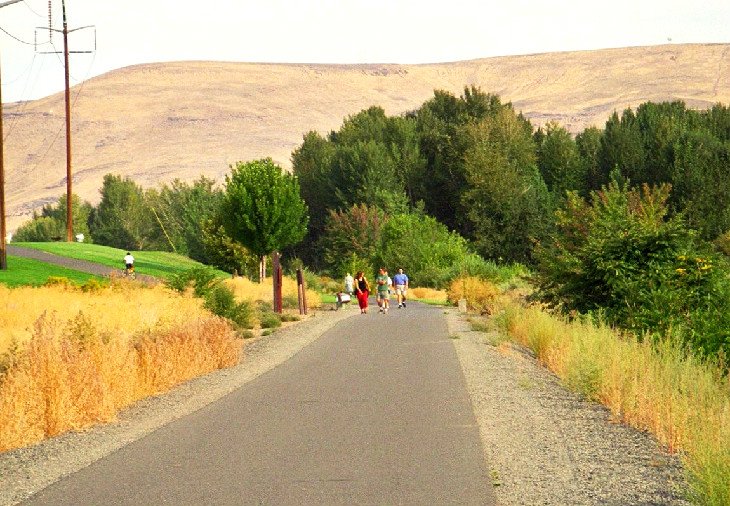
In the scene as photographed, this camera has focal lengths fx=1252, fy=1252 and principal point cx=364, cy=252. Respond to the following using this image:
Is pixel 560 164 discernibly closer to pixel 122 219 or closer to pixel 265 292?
pixel 122 219

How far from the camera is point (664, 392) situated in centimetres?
1612

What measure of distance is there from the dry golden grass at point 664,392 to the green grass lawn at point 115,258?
4929cm

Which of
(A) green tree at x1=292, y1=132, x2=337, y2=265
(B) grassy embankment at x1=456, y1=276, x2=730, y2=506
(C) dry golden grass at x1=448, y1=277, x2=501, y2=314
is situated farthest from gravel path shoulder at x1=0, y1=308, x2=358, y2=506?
(A) green tree at x1=292, y1=132, x2=337, y2=265

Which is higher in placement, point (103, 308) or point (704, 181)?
point (704, 181)

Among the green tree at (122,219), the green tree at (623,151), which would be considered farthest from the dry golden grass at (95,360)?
the green tree at (122,219)

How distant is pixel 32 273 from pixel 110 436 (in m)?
45.0

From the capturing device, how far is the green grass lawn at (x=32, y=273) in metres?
53.5

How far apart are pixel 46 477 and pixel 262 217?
63314mm

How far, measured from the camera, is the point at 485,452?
508 inches

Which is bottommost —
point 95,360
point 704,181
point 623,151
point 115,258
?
point 115,258

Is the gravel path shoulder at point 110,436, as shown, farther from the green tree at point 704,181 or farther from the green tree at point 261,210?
the green tree at point 704,181

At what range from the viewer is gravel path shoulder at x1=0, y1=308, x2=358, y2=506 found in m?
11.8

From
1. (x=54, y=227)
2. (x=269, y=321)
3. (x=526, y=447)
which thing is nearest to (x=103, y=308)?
(x=269, y=321)

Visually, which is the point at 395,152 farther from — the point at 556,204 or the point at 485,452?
the point at 485,452
